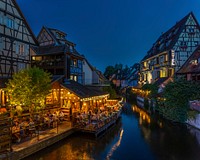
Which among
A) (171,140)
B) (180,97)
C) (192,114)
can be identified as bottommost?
(171,140)

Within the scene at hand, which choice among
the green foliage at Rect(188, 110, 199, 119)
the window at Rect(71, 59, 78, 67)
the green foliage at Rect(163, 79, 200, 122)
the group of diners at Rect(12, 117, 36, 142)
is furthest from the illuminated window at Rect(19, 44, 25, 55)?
the green foliage at Rect(188, 110, 199, 119)

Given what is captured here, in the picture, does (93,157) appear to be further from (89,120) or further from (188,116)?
(188,116)

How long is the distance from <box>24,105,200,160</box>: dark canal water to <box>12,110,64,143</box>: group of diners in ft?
6.86

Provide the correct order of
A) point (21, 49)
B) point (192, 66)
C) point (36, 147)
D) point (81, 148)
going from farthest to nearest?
point (192, 66)
point (21, 49)
point (81, 148)
point (36, 147)

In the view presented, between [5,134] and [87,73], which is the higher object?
[87,73]

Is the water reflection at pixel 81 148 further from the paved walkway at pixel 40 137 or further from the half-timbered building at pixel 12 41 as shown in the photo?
the half-timbered building at pixel 12 41

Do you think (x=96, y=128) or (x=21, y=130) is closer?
(x=21, y=130)

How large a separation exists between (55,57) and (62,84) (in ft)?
22.7

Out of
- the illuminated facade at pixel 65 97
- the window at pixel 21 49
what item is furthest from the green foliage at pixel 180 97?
the window at pixel 21 49

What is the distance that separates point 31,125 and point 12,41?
12.7 meters

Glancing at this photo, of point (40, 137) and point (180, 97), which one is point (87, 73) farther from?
point (40, 137)

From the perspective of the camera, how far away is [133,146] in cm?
1539

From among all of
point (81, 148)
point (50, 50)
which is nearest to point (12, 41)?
point (50, 50)

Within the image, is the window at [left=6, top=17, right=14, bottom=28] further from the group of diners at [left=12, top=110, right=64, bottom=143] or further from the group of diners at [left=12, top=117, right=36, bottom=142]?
the group of diners at [left=12, top=117, right=36, bottom=142]
